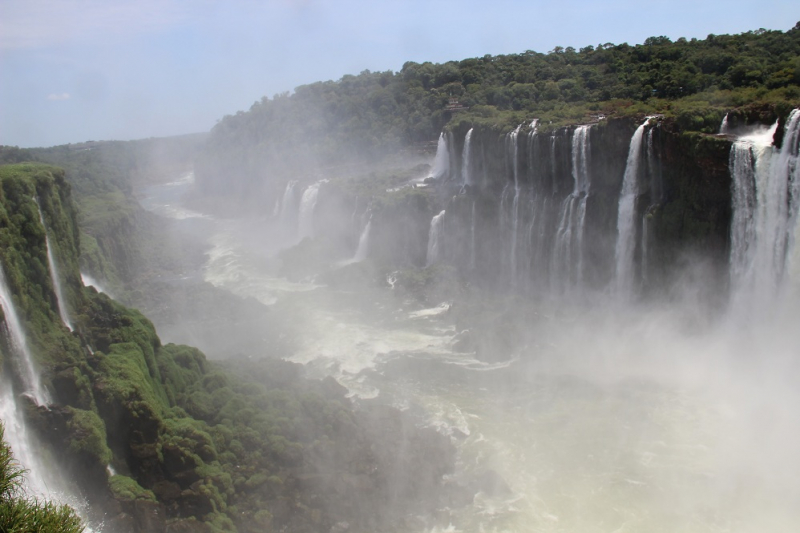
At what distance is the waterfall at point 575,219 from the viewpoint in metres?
29.0

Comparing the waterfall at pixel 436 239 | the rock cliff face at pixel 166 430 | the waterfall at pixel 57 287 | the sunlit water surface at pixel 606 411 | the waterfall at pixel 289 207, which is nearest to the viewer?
the rock cliff face at pixel 166 430

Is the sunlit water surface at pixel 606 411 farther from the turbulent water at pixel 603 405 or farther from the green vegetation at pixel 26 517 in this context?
the green vegetation at pixel 26 517

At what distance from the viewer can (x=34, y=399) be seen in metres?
15.7

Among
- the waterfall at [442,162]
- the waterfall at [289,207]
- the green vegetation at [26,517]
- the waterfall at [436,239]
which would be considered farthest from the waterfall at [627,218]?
the waterfall at [289,207]

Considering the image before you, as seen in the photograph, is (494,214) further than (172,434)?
Yes

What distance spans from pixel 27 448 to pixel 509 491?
1251 centimetres

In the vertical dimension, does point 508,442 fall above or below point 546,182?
below

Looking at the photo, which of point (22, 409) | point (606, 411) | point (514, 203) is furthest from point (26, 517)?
point (514, 203)

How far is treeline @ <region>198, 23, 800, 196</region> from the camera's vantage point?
33750 mm

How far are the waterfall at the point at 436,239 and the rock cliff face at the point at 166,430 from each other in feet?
55.7

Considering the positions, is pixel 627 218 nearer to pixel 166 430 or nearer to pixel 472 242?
pixel 472 242

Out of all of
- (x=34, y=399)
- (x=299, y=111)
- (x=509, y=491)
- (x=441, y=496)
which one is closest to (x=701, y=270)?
(x=509, y=491)

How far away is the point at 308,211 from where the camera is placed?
1882 inches

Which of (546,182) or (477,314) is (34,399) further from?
(546,182)
